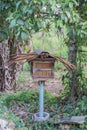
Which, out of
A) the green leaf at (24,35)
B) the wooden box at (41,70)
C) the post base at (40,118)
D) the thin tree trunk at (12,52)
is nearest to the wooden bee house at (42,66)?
the wooden box at (41,70)

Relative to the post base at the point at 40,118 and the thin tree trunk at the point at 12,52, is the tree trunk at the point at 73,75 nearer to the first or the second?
the post base at the point at 40,118

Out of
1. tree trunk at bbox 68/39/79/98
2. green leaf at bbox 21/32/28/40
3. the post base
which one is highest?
green leaf at bbox 21/32/28/40

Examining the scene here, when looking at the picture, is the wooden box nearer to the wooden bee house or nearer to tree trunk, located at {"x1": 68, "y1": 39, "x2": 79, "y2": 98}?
the wooden bee house

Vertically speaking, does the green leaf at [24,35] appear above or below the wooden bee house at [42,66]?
above

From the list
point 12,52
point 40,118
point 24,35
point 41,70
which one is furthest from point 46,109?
point 12,52

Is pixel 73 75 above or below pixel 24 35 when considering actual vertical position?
below

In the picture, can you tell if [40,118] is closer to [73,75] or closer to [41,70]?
[41,70]

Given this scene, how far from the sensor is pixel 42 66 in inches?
167

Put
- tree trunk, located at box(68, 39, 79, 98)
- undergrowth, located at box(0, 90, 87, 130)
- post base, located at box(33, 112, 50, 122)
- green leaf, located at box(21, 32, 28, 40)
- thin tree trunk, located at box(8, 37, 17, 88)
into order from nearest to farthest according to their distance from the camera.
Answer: green leaf, located at box(21, 32, 28, 40) → undergrowth, located at box(0, 90, 87, 130) → post base, located at box(33, 112, 50, 122) → tree trunk, located at box(68, 39, 79, 98) → thin tree trunk, located at box(8, 37, 17, 88)

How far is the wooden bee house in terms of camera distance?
4.21 metres

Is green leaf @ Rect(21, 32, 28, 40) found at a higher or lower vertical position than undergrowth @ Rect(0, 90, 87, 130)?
higher

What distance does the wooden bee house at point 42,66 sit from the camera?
4211mm

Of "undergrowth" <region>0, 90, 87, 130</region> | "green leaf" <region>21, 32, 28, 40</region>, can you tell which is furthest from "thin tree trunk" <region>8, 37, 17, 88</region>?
"green leaf" <region>21, 32, 28, 40</region>

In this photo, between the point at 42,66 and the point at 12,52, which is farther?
the point at 12,52
